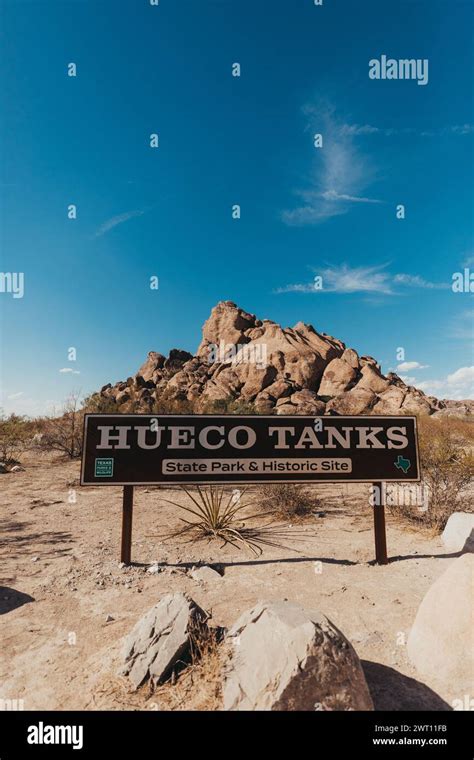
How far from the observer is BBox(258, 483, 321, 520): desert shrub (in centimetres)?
817

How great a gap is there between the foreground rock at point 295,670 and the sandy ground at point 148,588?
0.67 m

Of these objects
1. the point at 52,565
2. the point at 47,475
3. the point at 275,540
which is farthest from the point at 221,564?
the point at 47,475

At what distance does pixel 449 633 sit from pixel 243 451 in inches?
130

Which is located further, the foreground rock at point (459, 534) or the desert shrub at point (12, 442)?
the desert shrub at point (12, 442)

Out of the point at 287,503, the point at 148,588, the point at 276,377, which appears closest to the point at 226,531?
the point at 287,503

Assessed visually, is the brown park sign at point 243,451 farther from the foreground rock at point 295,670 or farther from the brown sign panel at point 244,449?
the foreground rock at point 295,670

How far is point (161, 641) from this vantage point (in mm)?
3256

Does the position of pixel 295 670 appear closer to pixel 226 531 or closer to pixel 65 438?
pixel 226 531

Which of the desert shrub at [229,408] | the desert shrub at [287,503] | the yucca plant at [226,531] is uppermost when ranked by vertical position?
the desert shrub at [229,408]

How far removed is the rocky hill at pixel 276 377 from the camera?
151ft

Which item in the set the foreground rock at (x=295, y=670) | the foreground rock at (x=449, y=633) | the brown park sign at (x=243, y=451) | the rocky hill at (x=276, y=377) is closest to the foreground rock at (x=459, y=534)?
the brown park sign at (x=243, y=451)
